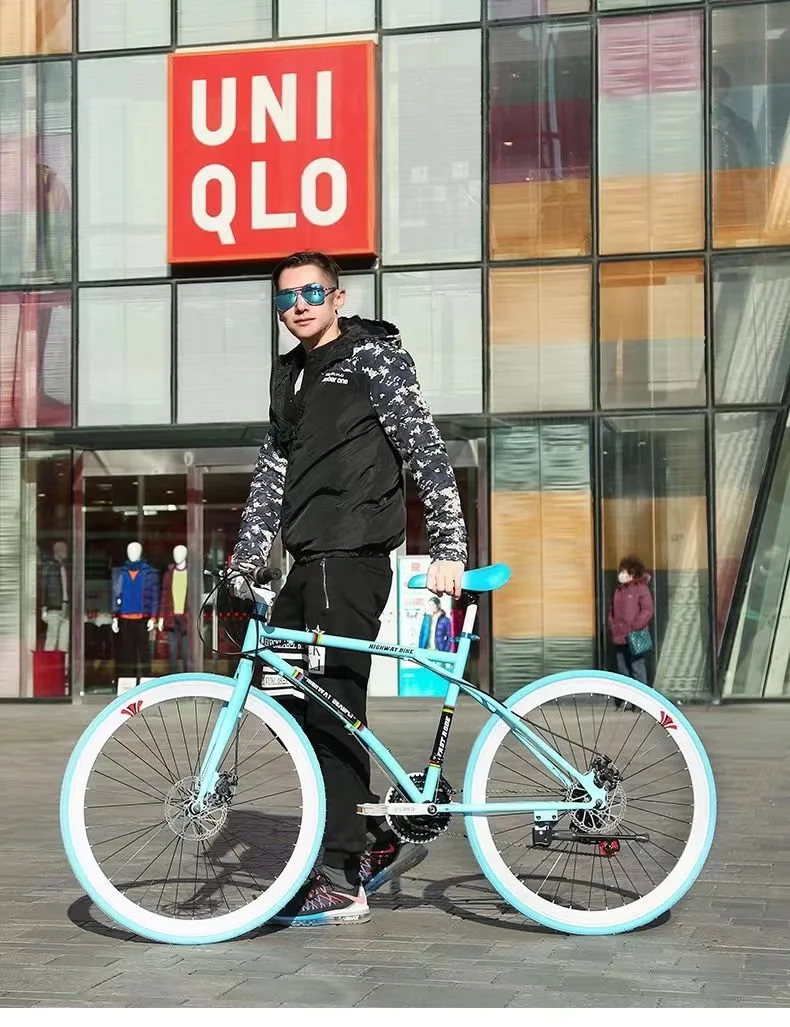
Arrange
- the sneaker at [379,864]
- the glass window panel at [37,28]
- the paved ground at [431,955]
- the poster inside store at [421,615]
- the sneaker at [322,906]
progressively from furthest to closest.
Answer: the glass window panel at [37,28] → the poster inside store at [421,615] → the sneaker at [379,864] → the sneaker at [322,906] → the paved ground at [431,955]

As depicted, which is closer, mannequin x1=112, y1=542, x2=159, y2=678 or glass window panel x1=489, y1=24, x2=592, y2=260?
glass window panel x1=489, y1=24, x2=592, y2=260

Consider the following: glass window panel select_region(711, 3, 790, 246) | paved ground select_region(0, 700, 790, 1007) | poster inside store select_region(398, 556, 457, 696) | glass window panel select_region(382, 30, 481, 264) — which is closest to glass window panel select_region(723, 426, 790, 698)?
glass window panel select_region(711, 3, 790, 246)

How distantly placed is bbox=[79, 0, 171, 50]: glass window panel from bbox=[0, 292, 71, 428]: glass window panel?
3.13 metres

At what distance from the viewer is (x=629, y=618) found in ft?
59.8

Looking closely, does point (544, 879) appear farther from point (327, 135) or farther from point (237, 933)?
point (327, 135)

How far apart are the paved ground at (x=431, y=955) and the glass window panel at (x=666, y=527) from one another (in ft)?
38.8

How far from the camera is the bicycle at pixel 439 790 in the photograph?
16.5 ft

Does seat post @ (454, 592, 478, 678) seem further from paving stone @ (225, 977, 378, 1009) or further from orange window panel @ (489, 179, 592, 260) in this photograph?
orange window panel @ (489, 179, 592, 260)

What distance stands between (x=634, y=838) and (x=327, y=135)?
15.6 meters

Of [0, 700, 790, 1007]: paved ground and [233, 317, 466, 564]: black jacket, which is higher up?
[233, 317, 466, 564]: black jacket

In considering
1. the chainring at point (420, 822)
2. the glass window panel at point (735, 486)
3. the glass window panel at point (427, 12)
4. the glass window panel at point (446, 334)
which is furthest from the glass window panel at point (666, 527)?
the chainring at point (420, 822)

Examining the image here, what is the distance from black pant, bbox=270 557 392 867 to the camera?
17.2 ft

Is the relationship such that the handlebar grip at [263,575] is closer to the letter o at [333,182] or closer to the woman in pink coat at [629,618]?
the woman in pink coat at [629,618]
